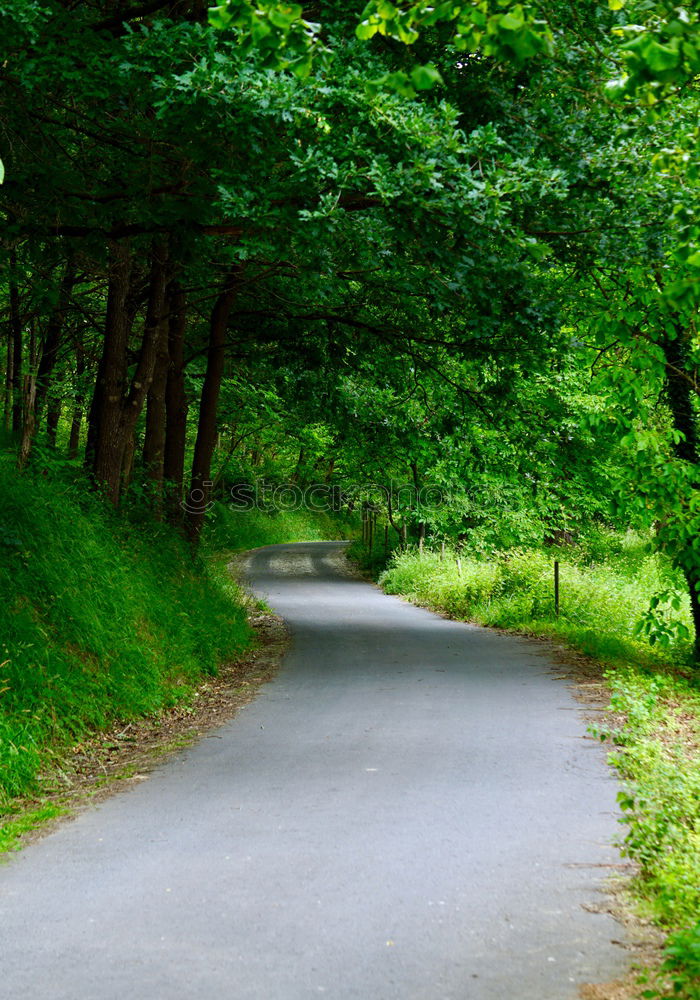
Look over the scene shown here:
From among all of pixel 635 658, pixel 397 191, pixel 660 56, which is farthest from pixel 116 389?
pixel 660 56

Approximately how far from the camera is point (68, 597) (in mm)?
9164

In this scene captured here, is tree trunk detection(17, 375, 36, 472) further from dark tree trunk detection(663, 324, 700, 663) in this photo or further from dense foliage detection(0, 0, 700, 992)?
dark tree trunk detection(663, 324, 700, 663)

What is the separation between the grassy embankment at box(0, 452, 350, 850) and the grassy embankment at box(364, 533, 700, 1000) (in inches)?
150

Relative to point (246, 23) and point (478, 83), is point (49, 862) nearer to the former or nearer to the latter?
point (246, 23)

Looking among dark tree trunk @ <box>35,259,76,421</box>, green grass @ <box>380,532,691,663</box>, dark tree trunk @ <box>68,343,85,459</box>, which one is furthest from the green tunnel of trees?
dark tree trunk @ <box>68,343,85,459</box>

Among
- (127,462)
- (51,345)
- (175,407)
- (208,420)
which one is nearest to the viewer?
(127,462)

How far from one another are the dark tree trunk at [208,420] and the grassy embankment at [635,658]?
255 inches

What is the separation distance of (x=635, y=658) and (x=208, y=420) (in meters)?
8.55

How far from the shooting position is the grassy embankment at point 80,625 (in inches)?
287

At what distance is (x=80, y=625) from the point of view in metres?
9.00

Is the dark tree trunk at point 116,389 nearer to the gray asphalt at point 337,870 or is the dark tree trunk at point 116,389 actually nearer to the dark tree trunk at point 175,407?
the dark tree trunk at point 175,407

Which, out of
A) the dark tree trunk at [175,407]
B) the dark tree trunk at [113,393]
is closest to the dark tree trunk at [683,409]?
the dark tree trunk at [113,393]

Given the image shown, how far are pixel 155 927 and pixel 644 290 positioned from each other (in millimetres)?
7291

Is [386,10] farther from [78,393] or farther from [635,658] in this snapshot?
[78,393]
